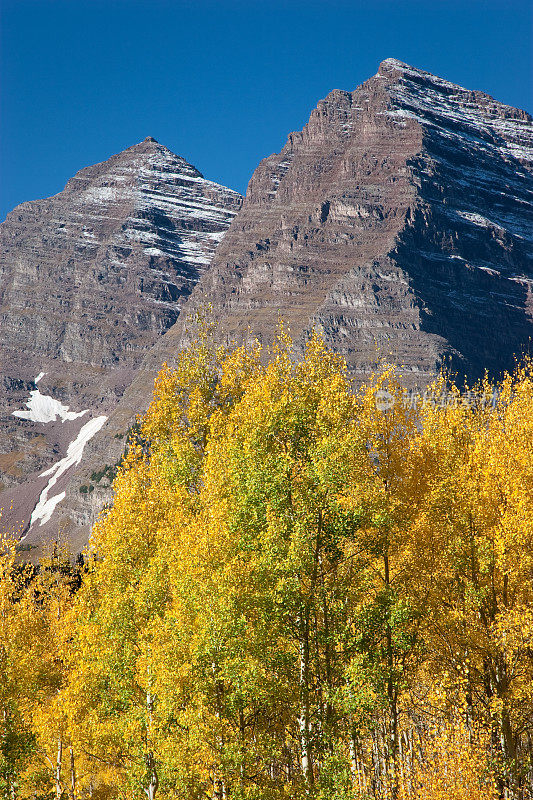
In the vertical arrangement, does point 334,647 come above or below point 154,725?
above

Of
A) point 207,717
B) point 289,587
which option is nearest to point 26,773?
point 207,717

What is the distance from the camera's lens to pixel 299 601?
1110 inches

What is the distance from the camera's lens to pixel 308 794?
26.5m

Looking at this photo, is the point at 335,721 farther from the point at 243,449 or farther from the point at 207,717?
the point at 243,449

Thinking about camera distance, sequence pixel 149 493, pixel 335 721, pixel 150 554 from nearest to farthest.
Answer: pixel 335 721 < pixel 150 554 < pixel 149 493

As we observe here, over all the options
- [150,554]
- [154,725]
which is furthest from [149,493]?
[154,725]

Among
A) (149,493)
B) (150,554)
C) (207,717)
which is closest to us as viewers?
(207,717)

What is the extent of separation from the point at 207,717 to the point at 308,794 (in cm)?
505

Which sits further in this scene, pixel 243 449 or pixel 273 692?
pixel 243 449

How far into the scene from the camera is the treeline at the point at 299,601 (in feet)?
85.7

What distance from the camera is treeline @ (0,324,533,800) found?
26.1 m

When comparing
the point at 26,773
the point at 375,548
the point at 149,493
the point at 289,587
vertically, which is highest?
the point at 149,493

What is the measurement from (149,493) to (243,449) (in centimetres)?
748

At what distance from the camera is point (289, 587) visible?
88.0ft
